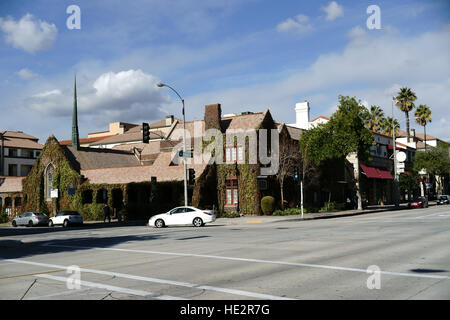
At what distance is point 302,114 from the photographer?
61969 mm

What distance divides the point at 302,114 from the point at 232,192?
76.1ft

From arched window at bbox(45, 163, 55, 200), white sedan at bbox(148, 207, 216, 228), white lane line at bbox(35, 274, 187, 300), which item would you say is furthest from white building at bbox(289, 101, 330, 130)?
white lane line at bbox(35, 274, 187, 300)

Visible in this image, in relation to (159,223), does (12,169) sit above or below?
above

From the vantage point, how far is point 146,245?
18.2 meters

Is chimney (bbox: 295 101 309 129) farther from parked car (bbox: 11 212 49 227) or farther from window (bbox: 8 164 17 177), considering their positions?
window (bbox: 8 164 17 177)

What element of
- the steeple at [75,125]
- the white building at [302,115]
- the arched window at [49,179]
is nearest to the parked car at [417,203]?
the white building at [302,115]

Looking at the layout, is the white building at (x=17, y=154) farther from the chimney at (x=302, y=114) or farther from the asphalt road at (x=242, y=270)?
the asphalt road at (x=242, y=270)

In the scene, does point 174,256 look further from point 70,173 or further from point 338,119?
point 70,173

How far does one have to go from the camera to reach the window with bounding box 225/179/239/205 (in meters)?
43.1

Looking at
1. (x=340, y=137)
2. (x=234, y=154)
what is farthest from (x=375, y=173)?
(x=234, y=154)

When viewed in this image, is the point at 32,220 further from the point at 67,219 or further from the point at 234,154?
the point at 234,154

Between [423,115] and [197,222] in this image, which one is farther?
[423,115]

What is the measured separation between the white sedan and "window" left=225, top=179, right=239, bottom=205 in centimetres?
1250

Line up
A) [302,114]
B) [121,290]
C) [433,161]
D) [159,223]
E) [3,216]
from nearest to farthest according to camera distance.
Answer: [121,290], [159,223], [3,216], [302,114], [433,161]
